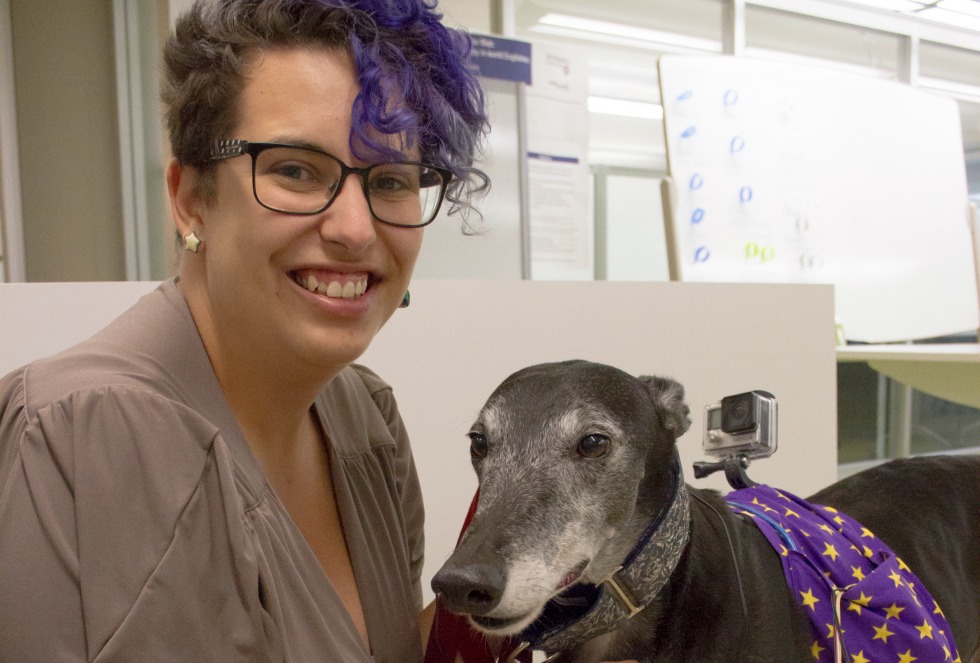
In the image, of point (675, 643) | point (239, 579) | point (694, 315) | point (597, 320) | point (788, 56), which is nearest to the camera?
point (239, 579)

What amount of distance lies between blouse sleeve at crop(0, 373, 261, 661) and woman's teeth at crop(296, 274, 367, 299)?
0.22 metres

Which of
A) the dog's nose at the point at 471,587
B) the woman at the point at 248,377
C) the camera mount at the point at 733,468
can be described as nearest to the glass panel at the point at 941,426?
the camera mount at the point at 733,468

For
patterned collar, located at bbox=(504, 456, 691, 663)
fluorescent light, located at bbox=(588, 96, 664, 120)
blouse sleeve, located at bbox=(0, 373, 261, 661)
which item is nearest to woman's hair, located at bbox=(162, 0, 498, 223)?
blouse sleeve, located at bbox=(0, 373, 261, 661)

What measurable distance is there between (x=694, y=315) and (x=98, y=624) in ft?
5.73

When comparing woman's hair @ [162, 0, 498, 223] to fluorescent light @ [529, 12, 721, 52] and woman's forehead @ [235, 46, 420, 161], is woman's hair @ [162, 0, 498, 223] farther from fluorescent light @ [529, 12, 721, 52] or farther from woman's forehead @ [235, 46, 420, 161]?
fluorescent light @ [529, 12, 721, 52]

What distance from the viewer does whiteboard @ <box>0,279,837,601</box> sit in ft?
4.74

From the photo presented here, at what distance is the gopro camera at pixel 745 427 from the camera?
1.20m

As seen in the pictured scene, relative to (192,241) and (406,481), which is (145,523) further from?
(406,481)

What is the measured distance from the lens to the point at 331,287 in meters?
0.95

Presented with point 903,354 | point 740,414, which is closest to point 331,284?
point 740,414

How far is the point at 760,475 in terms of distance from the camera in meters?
2.29

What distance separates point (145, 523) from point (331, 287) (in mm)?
339

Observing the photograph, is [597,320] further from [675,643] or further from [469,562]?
[469,562]

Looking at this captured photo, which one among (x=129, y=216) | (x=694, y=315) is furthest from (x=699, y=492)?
(x=129, y=216)
